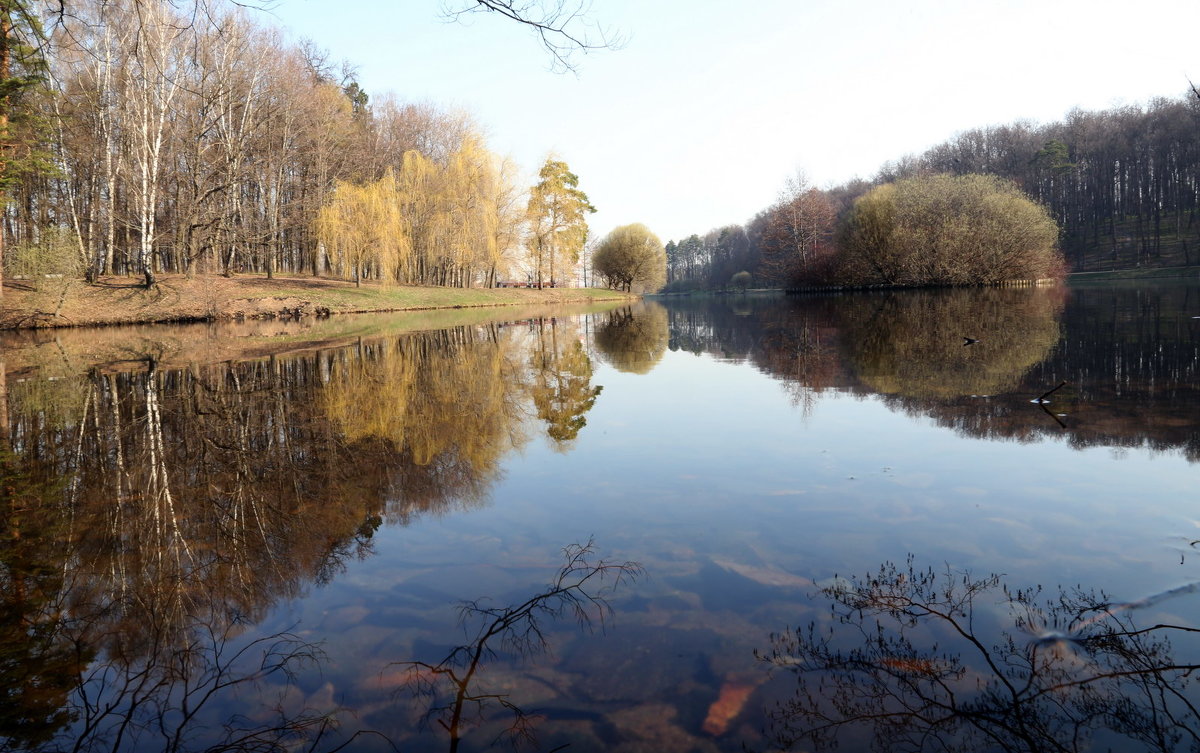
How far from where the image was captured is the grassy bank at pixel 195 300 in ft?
74.5

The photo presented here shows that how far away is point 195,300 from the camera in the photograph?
86.9 feet

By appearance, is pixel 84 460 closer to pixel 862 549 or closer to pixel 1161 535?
pixel 862 549

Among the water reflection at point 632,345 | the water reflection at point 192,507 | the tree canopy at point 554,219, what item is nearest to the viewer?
the water reflection at point 192,507

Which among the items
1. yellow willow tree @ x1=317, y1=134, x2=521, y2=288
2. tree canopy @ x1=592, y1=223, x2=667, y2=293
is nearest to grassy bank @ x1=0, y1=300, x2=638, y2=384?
yellow willow tree @ x1=317, y1=134, x2=521, y2=288

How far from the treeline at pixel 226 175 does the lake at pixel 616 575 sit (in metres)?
19.3

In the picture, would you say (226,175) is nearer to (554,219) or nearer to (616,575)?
(554,219)

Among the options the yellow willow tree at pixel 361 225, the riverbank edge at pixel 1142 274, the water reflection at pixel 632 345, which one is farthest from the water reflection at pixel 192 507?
the riverbank edge at pixel 1142 274

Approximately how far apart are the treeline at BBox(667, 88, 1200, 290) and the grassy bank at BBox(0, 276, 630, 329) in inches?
1235

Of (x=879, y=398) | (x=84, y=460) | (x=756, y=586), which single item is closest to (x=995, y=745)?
(x=756, y=586)

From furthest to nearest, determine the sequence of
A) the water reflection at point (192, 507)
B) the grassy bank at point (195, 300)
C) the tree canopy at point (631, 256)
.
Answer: the tree canopy at point (631, 256) → the grassy bank at point (195, 300) → the water reflection at point (192, 507)

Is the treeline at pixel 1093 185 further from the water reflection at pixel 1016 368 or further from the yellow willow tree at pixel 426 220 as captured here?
the water reflection at pixel 1016 368

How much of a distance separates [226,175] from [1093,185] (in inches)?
3403

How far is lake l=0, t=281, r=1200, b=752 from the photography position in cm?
228

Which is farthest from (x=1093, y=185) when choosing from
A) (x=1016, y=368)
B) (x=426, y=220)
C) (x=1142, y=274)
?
(x=1016, y=368)
